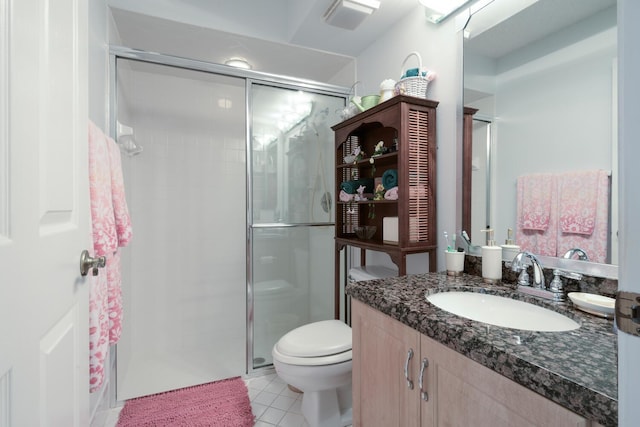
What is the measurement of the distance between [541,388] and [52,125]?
3.70 ft

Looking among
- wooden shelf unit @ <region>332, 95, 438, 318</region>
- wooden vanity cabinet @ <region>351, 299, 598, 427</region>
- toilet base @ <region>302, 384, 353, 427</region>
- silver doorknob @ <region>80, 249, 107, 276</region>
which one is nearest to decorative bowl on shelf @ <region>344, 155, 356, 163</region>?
wooden shelf unit @ <region>332, 95, 438, 318</region>

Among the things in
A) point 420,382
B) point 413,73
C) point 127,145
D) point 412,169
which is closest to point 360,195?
point 412,169

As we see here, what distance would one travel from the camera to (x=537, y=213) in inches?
45.0

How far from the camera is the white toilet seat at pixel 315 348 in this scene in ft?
4.71

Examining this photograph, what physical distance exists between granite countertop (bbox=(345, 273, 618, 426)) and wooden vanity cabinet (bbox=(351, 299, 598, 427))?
3 cm

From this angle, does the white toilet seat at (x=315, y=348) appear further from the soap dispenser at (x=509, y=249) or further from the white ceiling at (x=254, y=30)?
the white ceiling at (x=254, y=30)

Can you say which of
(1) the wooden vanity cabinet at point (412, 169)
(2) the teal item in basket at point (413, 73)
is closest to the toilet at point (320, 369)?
(1) the wooden vanity cabinet at point (412, 169)

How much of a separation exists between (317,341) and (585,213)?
1227 millimetres

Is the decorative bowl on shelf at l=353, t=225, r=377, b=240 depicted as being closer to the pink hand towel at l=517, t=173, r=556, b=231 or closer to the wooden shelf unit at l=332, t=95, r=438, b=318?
the wooden shelf unit at l=332, t=95, r=438, b=318

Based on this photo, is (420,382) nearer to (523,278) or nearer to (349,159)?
(523,278)

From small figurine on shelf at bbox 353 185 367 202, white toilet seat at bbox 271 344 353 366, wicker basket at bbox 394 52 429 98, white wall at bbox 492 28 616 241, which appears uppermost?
wicker basket at bbox 394 52 429 98

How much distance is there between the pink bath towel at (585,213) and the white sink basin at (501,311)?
0.26 meters

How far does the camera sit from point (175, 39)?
2.09 meters

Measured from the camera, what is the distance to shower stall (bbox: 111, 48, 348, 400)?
2.16m
